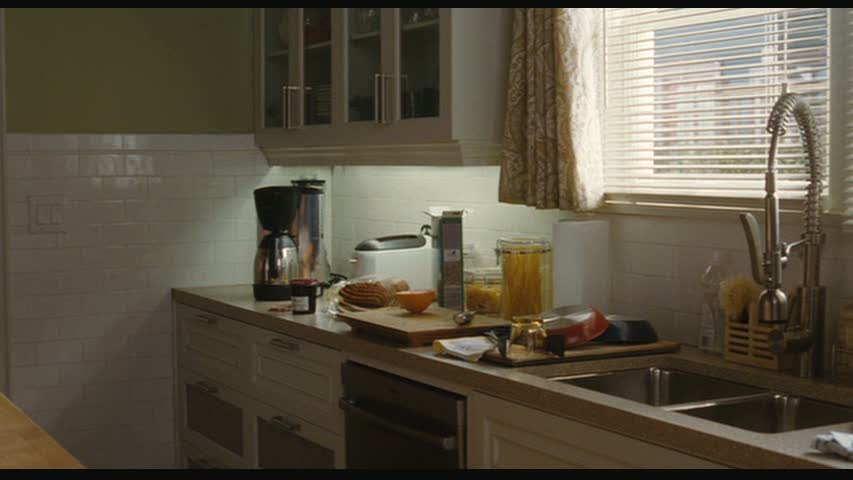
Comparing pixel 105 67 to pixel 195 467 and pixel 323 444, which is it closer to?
pixel 195 467

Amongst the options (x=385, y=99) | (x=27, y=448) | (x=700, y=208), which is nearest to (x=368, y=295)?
(x=385, y=99)

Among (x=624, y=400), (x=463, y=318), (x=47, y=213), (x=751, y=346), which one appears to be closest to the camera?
(x=624, y=400)

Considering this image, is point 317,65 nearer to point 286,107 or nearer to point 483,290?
point 286,107

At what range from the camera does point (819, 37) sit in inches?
112

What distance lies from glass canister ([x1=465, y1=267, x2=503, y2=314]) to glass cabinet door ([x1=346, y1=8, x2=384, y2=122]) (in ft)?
2.05

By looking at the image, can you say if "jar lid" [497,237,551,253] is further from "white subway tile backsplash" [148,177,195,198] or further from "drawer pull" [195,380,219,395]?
"white subway tile backsplash" [148,177,195,198]

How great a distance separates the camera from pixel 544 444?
260 cm

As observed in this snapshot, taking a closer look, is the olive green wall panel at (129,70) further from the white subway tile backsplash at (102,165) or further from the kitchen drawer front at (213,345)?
the kitchen drawer front at (213,345)

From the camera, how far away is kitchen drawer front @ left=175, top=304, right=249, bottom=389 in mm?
4117

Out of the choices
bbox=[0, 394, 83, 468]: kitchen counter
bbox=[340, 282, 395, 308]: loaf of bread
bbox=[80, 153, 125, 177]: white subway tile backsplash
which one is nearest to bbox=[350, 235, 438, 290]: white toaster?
bbox=[340, 282, 395, 308]: loaf of bread

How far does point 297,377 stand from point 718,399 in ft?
4.87

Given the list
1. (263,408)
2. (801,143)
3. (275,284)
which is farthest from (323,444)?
(801,143)

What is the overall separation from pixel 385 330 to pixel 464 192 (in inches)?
39.2

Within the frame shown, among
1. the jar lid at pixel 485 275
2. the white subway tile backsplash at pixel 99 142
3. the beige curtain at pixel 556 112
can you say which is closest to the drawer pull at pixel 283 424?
the jar lid at pixel 485 275
